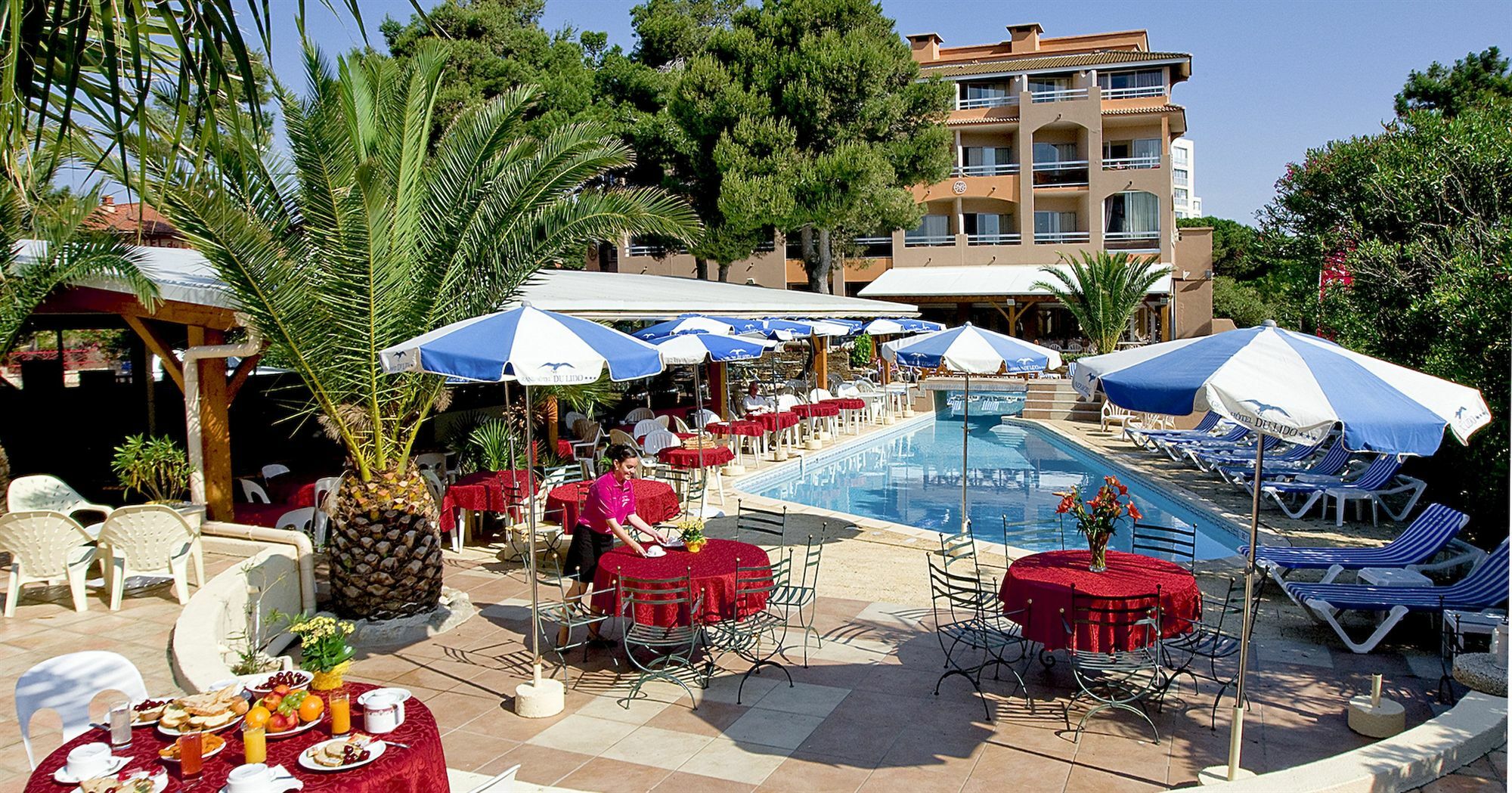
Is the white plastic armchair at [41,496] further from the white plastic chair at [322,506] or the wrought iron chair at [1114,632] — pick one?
the wrought iron chair at [1114,632]

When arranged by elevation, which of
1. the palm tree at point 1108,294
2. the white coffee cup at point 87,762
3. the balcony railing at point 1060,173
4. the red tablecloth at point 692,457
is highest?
the balcony railing at point 1060,173

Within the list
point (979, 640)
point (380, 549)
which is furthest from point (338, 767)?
point (979, 640)

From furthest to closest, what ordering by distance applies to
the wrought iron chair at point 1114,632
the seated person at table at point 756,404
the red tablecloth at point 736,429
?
1. the seated person at table at point 756,404
2. the red tablecloth at point 736,429
3. the wrought iron chair at point 1114,632

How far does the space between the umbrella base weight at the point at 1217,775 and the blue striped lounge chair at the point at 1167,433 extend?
1278cm

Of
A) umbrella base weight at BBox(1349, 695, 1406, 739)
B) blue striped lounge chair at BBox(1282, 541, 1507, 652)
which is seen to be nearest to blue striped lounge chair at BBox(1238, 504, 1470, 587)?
blue striped lounge chair at BBox(1282, 541, 1507, 652)

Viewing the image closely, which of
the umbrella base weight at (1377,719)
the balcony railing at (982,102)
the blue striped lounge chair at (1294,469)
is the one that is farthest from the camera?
the balcony railing at (982,102)

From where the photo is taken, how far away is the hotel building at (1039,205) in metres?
Result: 41.6

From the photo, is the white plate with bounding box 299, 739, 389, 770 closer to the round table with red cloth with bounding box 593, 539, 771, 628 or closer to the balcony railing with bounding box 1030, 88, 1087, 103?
the round table with red cloth with bounding box 593, 539, 771, 628

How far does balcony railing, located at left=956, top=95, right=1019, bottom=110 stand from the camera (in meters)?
44.6

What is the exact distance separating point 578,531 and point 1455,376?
26.8ft

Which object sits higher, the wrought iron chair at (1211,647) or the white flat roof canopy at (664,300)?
the white flat roof canopy at (664,300)

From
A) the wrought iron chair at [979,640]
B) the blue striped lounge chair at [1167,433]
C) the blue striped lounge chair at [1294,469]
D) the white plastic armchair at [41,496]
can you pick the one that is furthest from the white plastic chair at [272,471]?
the blue striped lounge chair at [1167,433]

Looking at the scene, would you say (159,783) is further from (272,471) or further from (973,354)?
(272,471)

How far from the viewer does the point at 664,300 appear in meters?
16.2
